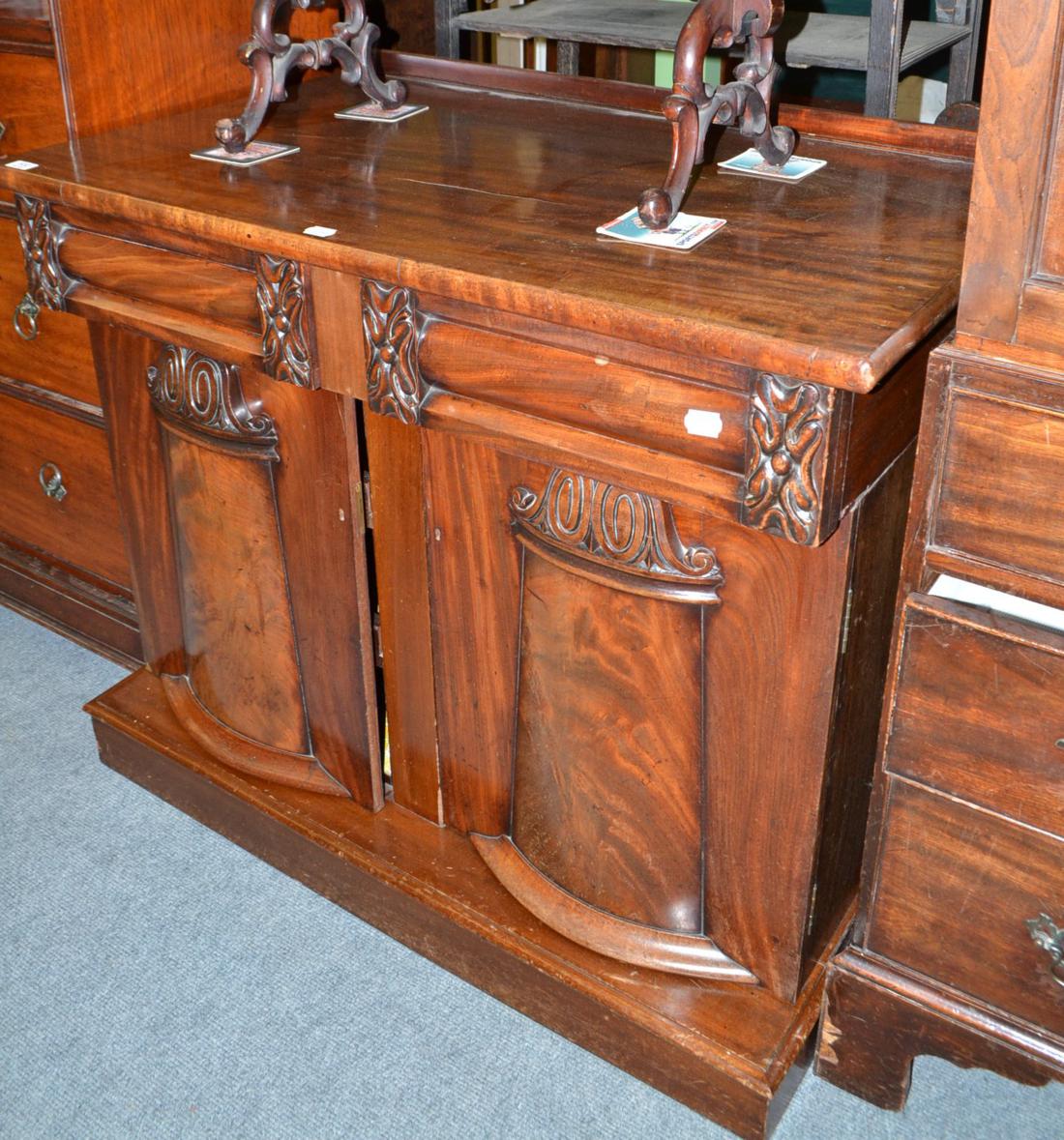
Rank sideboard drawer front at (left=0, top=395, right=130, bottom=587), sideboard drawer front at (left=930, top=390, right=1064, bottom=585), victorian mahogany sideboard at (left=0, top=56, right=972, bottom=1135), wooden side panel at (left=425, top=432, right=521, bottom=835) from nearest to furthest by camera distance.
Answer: sideboard drawer front at (left=930, top=390, right=1064, bottom=585) → victorian mahogany sideboard at (left=0, top=56, right=972, bottom=1135) → wooden side panel at (left=425, top=432, right=521, bottom=835) → sideboard drawer front at (left=0, top=395, right=130, bottom=587)

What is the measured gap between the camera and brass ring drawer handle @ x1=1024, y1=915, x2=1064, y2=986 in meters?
1.17

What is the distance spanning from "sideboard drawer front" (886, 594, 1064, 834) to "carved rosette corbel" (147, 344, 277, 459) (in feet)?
2.50

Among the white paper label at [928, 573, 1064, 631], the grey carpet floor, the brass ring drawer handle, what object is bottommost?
the grey carpet floor

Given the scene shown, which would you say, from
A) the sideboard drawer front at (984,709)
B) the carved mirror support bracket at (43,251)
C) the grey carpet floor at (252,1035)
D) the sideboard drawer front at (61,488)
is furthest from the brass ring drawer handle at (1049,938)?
the sideboard drawer front at (61,488)

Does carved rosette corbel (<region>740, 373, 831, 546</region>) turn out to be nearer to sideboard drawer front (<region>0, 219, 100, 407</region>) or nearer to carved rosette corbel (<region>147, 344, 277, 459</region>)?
carved rosette corbel (<region>147, 344, 277, 459</region>)

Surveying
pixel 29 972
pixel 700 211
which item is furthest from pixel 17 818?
pixel 700 211

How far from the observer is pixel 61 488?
6.64ft

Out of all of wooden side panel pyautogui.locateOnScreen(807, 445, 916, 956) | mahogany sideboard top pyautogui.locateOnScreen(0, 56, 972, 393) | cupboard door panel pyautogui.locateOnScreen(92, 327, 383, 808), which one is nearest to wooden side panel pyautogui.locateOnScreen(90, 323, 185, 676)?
cupboard door panel pyautogui.locateOnScreen(92, 327, 383, 808)

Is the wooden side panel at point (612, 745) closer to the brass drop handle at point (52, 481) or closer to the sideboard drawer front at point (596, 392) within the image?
the sideboard drawer front at point (596, 392)

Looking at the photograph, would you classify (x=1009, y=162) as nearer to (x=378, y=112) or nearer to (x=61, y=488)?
(x=378, y=112)

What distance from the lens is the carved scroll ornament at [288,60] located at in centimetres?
146

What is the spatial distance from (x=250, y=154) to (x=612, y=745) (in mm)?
794

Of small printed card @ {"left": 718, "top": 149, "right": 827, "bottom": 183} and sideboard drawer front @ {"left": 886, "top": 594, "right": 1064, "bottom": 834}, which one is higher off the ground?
small printed card @ {"left": 718, "top": 149, "right": 827, "bottom": 183}

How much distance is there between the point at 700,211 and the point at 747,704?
490mm
